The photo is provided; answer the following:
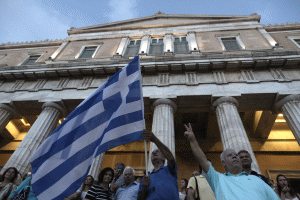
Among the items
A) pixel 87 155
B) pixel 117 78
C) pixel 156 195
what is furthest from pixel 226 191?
pixel 117 78

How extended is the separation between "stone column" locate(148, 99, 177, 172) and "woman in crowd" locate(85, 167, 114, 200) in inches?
146

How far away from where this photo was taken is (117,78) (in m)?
4.34

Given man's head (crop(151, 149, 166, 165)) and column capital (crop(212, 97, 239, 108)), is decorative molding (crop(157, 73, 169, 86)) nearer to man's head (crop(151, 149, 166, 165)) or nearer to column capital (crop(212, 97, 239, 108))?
column capital (crop(212, 97, 239, 108))

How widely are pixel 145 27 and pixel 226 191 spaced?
53.1 ft

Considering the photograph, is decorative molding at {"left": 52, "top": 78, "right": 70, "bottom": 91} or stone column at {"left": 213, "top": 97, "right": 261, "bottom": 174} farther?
decorative molding at {"left": 52, "top": 78, "right": 70, "bottom": 91}

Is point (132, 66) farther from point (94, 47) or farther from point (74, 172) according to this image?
point (94, 47)

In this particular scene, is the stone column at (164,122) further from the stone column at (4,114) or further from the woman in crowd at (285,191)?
the stone column at (4,114)

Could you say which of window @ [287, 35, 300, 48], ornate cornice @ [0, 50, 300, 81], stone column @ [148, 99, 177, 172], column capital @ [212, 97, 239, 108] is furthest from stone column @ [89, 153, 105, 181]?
window @ [287, 35, 300, 48]

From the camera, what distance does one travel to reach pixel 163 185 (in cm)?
287

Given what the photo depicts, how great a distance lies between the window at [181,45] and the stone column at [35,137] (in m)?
8.69

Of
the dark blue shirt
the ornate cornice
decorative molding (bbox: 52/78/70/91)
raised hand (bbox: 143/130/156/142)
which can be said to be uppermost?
the ornate cornice

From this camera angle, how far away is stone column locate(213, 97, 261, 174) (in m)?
7.30

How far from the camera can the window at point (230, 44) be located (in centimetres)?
1320

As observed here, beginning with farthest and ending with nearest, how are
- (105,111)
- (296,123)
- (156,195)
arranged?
1. (296,123)
2. (105,111)
3. (156,195)
